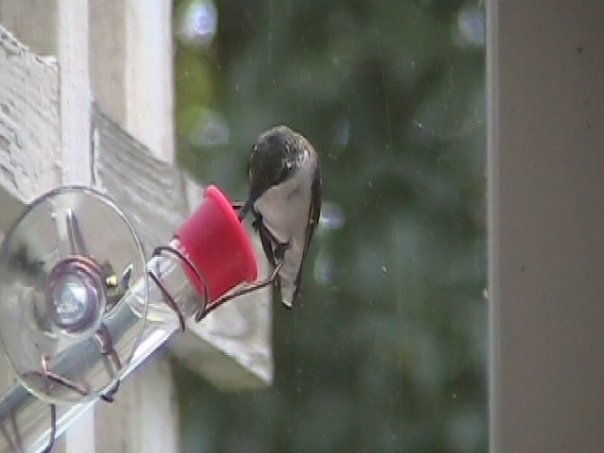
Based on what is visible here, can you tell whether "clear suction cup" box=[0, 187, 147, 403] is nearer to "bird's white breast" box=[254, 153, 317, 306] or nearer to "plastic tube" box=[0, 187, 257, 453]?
"plastic tube" box=[0, 187, 257, 453]

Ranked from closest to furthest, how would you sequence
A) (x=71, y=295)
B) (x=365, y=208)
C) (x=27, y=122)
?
(x=71, y=295)
(x=27, y=122)
(x=365, y=208)

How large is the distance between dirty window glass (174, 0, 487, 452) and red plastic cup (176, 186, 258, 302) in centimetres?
20

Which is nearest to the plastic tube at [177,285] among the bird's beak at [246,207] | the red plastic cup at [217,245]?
the red plastic cup at [217,245]

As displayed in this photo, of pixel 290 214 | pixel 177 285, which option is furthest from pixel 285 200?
pixel 177 285

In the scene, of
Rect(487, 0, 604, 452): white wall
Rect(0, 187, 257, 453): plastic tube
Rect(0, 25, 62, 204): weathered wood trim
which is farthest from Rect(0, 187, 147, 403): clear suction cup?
Rect(487, 0, 604, 452): white wall

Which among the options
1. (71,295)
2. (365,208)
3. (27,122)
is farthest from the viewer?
(365,208)

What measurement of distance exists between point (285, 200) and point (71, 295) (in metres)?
0.22

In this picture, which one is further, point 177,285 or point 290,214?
point 290,214

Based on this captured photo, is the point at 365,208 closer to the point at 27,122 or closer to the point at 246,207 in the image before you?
the point at 246,207

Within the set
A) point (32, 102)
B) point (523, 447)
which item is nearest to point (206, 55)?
point (32, 102)

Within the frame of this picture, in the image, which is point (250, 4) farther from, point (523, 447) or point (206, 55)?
point (523, 447)

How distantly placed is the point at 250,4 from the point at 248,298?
219mm

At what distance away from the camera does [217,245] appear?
25.0 inches

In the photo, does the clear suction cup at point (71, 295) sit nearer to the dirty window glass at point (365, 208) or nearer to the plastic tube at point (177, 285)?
the plastic tube at point (177, 285)
